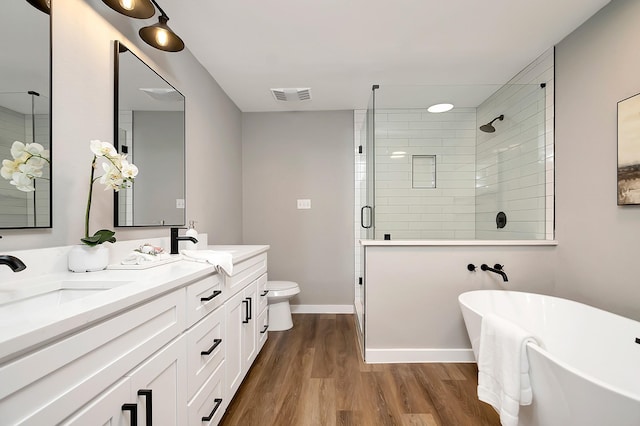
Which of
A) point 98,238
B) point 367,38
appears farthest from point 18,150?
point 367,38

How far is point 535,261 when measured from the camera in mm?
2215

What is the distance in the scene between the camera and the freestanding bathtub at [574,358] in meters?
0.89

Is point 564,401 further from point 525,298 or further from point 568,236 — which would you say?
point 568,236

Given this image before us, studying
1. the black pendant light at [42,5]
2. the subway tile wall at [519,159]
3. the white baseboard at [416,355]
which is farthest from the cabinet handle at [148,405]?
the subway tile wall at [519,159]

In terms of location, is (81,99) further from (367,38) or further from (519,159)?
(519,159)

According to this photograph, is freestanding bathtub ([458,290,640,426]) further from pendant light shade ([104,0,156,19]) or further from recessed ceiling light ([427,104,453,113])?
pendant light shade ([104,0,156,19])

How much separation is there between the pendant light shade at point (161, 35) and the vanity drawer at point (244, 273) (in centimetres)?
127

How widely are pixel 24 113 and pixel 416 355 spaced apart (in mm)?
2602

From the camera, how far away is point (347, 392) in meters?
1.84

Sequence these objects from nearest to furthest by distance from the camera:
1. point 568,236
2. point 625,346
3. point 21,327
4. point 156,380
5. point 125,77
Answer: point 21,327
point 156,380
point 625,346
point 125,77
point 568,236

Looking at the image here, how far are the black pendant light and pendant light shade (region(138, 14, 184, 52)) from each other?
42cm

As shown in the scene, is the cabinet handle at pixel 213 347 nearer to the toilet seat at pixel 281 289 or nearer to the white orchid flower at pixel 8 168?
the white orchid flower at pixel 8 168

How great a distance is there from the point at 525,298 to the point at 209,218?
8.05 feet

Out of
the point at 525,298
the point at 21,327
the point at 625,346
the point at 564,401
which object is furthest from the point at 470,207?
the point at 21,327
